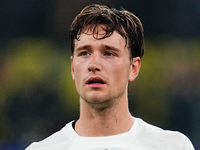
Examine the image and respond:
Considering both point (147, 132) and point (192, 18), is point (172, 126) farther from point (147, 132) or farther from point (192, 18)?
point (147, 132)

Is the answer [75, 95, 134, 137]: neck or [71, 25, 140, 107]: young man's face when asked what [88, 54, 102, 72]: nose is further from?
[75, 95, 134, 137]: neck

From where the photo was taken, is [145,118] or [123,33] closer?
[123,33]

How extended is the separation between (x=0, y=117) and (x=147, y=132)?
5370 millimetres

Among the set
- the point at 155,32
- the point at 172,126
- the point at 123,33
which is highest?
the point at 123,33

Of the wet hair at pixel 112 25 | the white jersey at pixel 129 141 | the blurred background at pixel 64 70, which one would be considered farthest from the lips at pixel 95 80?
the blurred background at pixel 64 70

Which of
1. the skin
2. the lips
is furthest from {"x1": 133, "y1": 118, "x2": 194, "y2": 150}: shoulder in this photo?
the lips

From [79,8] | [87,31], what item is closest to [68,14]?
[79,8]

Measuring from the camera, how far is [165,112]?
333 inches

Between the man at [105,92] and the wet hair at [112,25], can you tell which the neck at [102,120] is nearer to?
the man at [105,92]

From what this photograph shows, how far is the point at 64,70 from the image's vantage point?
8961mm

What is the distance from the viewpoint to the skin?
10.9ft

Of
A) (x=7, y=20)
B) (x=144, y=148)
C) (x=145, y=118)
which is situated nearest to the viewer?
(x=144, y=148)

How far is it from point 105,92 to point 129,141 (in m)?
0.46

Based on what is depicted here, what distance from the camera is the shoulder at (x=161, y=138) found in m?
3.42
